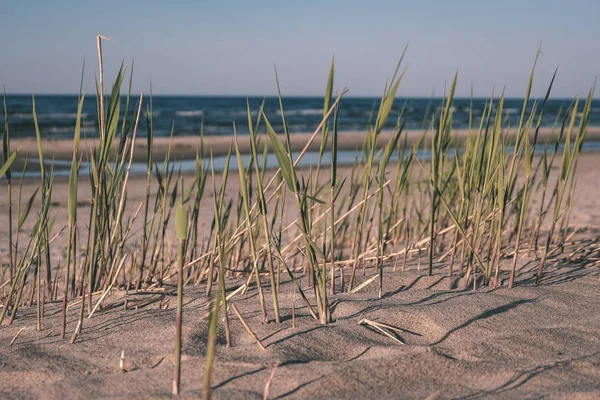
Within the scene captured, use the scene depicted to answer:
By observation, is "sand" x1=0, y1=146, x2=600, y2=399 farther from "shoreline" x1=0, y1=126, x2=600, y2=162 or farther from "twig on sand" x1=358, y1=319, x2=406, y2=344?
"shoreline" x1=0, y1=126, x2=600, y2=162

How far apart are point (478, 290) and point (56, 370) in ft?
3.20

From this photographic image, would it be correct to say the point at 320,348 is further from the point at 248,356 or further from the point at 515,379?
the point at 515,379

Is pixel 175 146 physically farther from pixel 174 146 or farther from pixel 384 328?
pixel 384 328

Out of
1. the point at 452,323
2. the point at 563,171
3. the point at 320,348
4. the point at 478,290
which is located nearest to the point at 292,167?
the point at 320,348

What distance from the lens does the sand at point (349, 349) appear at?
901 mm

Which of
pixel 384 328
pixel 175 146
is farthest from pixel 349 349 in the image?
pixel 175 146

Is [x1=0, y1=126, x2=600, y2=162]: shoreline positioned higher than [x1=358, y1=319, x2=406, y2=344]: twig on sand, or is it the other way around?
[x1=358, y1=319, x2=406, y2=344]: twig on sand

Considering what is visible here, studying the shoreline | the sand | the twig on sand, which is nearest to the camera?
the sand

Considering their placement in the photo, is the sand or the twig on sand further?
the twig on sand

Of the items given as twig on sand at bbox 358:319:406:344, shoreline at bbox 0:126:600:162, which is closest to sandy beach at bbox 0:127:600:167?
shoreline at bbox 0:126:600:162

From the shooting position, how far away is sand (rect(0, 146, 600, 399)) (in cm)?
90

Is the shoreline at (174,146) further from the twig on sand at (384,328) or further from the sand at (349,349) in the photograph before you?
the twig on sand at (384,328)

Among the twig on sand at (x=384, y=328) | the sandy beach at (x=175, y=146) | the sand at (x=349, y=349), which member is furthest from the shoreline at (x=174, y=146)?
the twig on sand at (x=384, y=328)

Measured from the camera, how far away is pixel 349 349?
3.46 ft
